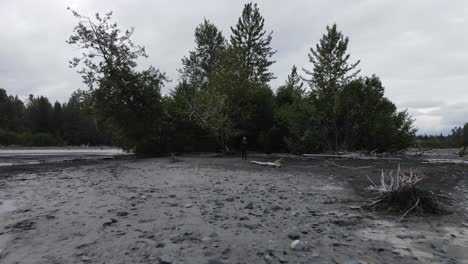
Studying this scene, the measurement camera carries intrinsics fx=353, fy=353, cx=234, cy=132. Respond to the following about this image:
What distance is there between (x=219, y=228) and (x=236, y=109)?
2832 cm

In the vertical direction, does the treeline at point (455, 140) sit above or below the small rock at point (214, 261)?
above

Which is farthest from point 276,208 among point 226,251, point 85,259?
point 85,259

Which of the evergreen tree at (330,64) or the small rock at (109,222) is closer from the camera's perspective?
the small rock at (109,222)

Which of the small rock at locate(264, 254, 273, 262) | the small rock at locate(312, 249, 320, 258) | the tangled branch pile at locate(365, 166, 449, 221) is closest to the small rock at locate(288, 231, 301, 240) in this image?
the small rock at locate(312, 249, 320, 258)

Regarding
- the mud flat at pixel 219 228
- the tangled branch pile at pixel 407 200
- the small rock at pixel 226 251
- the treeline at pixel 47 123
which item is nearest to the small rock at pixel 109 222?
the mud flat at pixel 219 228

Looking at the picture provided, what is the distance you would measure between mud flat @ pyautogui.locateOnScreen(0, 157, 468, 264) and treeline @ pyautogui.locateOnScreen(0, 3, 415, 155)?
18475 mm

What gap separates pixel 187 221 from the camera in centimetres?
679

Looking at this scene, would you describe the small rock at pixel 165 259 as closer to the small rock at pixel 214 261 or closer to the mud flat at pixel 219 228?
the mud flat at pixel 219 228

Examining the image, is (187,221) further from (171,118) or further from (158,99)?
(171,118)

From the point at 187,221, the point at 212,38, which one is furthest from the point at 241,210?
the point at 212,38

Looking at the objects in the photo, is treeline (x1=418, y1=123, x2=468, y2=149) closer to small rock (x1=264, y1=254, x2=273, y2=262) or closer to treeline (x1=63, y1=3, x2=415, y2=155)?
treeline (x1=63, y1=3, x2=415, y2=155)

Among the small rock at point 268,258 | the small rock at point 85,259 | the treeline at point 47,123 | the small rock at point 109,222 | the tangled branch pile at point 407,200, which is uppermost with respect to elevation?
the treeline at point 47,123

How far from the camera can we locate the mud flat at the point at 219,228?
496 centimetres

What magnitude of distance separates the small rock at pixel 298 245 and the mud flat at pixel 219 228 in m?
0.02
